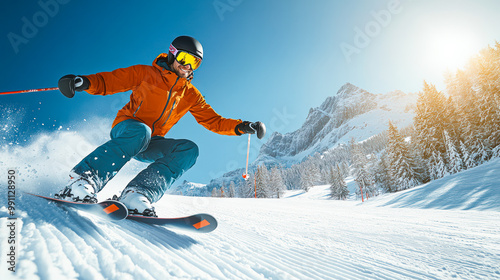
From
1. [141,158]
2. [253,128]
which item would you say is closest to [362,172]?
[253,128]

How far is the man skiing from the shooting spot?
6.04ft

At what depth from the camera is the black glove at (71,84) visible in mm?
2023

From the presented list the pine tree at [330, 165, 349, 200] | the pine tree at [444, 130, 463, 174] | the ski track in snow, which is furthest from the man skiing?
the pine tree at [330, 165, 349, 200]

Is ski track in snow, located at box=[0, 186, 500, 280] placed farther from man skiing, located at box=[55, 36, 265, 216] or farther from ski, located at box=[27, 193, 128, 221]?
man skiing, located at box=[55, 36, 265, 216]

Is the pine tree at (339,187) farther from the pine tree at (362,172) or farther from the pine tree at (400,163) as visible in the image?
the pine tree at (400,163)

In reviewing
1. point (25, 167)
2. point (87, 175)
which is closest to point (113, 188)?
point (25, 167)

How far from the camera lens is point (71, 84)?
2.04 meters

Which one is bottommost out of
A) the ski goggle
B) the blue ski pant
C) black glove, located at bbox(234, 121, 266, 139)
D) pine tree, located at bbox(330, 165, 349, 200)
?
pine tree, located at bbox(330, 165, 349, 200)

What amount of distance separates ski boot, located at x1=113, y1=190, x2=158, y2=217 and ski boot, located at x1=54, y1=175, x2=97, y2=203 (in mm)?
224

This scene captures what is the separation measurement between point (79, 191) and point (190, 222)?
842 mm

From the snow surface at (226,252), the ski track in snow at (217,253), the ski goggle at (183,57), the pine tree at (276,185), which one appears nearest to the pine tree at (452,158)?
the snow surface at (226,252)

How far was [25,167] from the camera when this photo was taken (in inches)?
136

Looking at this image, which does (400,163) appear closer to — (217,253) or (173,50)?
(173,50)

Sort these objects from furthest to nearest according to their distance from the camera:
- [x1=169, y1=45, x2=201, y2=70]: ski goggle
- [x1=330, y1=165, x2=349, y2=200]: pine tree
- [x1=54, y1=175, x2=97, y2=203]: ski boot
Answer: [x1=330, y1=165, x2=349, y2=200]: pine tree → [x1=169, y1=45, x2=201, y2=70]: ski goggle → [x1=54, y1=175, x2=97, y2=203]: ski boot
